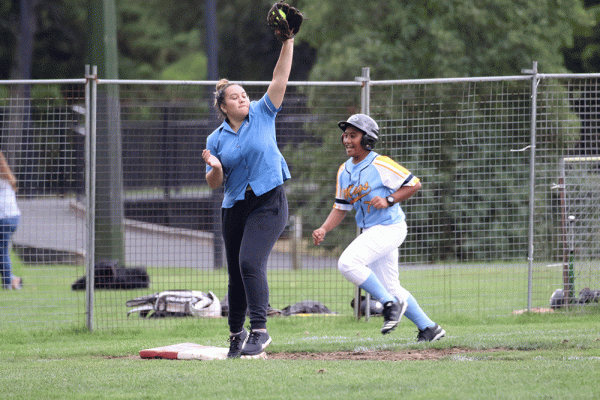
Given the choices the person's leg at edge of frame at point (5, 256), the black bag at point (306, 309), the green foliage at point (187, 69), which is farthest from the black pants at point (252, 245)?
the green foliage at point (187, 69)

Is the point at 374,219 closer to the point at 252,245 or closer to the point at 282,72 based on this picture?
the point at 252,245

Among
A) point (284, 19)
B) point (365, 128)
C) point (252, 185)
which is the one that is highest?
point (284, 19)

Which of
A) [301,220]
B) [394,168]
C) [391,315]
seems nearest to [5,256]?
[301,220]

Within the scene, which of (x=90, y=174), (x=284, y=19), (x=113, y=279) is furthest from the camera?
(x=113, y=279)

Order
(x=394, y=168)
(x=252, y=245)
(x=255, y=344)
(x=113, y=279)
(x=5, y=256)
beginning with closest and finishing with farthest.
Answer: (x=252, y=245), (x=255, y=344), (x=394, y=168), (x=113, y=279), (x=5, y=256)

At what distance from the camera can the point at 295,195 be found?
38.5 ft

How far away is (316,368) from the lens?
5.52 metres

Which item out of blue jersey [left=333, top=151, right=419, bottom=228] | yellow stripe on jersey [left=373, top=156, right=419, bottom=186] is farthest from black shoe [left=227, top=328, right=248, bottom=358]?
yellow stripe on jersey [left=373, top=156, right=419, bottom=186]

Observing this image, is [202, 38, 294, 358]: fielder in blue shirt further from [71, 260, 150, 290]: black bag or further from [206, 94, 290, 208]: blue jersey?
[71, 260, 150, 290]: black bag

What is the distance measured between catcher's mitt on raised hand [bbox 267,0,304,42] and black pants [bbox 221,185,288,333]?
121 centimetres

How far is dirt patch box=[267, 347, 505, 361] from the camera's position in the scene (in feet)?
20.1

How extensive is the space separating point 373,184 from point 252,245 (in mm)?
1433

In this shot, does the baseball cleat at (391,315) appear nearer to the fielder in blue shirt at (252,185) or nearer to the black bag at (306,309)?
the fielder in blue shirt at (252,185)

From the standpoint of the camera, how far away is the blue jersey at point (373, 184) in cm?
676
